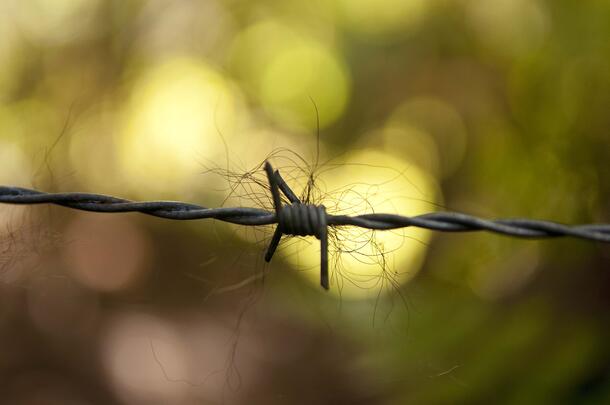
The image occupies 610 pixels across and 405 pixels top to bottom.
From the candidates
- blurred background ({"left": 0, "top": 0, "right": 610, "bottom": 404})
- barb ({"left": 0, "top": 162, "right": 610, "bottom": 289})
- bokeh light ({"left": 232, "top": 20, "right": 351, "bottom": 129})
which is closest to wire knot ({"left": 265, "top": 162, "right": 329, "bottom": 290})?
barb ({"left": 0, "top": 162, "right": 610, "bottom": 289})

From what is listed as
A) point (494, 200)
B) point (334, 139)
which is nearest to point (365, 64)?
point (334, 139)

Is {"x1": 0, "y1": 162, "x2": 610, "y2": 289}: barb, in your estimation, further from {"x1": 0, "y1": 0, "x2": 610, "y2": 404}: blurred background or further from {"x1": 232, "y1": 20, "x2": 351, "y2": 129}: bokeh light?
{"x1": 232, "y1": 20, "x2": 351, "y2": 129}: bokeh light

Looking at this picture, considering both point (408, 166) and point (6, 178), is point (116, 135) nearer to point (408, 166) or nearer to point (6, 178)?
point (6, 178)

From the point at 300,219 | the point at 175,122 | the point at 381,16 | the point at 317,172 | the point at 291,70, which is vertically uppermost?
the point at 381,16

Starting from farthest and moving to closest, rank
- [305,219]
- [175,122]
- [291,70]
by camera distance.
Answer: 1. [291,70]
2. [175,122]
3. [305,219]

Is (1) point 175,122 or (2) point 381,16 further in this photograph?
(2) point 381,16

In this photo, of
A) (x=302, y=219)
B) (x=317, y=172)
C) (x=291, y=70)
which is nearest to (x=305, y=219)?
(x=302, y=219)

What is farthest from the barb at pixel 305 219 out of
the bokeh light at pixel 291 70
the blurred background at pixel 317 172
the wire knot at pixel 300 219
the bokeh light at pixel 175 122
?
the bokeh light at pixel 291 70

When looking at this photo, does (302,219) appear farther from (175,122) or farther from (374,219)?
(175,122)

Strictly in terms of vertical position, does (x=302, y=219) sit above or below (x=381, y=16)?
below
